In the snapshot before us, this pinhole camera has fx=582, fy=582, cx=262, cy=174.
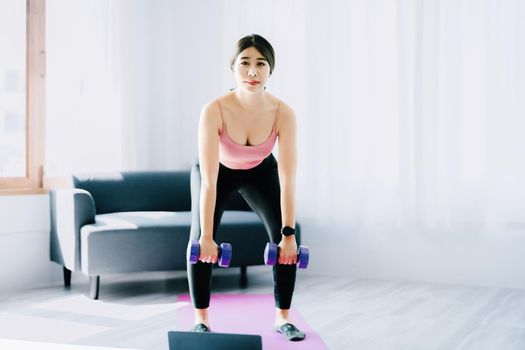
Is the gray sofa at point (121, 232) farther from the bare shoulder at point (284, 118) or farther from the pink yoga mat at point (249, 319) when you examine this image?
the bare shoulder at point (284, 118)

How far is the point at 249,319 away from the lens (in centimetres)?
266

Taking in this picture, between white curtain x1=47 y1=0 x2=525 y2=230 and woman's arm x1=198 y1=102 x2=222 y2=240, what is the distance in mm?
1921

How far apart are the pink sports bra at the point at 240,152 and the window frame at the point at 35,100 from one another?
197 centimetres

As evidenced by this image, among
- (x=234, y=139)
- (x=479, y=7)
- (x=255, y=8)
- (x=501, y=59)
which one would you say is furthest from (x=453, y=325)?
(x=255, y=8)

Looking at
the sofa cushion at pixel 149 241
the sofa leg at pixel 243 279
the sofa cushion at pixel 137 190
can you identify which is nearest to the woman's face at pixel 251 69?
the sofa cushion at pixel 149 241

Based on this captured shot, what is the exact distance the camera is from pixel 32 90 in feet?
11.9

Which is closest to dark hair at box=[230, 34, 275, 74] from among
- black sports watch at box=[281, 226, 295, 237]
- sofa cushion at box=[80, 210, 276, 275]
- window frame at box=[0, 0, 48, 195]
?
black sports watch at box=[281, 226, 295, 237]

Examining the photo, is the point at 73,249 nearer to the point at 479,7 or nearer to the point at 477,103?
→ the point at 477,103

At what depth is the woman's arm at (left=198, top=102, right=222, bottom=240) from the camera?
6.58 ft

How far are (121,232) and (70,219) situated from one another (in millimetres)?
320

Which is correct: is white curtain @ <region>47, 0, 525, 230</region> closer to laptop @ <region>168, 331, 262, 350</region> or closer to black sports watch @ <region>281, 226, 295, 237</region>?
black sports watch @ <region>281, 226, 295, 237</region>

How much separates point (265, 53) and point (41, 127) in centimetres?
217

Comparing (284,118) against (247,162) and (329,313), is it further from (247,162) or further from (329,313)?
(329,313)

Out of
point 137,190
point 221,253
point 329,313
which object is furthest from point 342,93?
point 221,253
